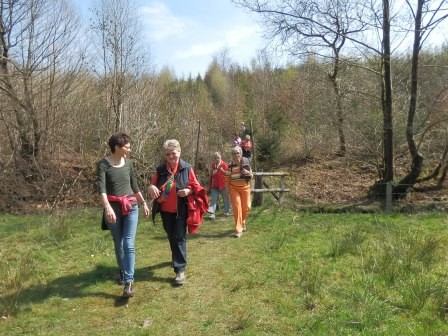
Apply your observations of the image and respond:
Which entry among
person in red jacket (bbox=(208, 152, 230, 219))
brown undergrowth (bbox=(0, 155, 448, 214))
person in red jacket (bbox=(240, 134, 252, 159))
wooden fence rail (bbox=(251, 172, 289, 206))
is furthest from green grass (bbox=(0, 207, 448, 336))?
person in red jacket (bbox=(240, 134, 252, 159))

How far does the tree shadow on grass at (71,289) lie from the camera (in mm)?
4562

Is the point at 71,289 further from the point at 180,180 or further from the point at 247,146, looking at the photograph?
the point at 247,146

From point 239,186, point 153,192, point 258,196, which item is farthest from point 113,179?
point 258,196

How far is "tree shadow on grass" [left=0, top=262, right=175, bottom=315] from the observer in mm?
4562

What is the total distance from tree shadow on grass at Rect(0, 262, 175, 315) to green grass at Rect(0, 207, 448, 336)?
0.5 inches

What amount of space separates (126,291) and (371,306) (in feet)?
8.66

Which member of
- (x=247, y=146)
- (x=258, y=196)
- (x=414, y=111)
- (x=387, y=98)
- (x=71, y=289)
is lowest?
(x=71, y=289)

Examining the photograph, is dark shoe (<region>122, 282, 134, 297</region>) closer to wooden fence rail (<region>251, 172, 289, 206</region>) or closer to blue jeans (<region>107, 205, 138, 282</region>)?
blue jeans (<region>107, 205, 138, 282</region>)

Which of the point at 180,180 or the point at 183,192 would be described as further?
the point at 180,180

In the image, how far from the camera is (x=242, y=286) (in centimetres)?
489

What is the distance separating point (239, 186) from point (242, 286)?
2488mm

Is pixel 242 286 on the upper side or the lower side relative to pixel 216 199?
lower

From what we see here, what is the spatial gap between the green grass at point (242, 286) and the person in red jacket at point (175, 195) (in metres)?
0.43

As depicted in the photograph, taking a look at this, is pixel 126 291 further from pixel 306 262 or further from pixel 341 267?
pixel 341 267
